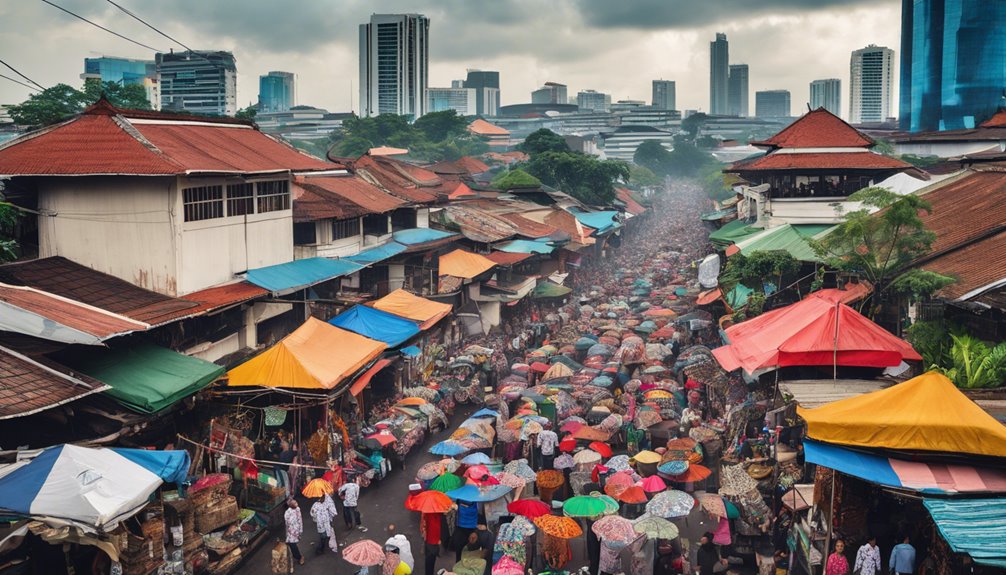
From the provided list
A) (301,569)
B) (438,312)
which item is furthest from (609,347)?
(301,569)

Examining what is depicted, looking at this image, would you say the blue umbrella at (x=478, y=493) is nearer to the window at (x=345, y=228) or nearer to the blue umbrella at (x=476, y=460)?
the blue umbrella at (x=476, y=460)

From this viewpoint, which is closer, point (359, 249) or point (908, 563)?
point (908, 563)

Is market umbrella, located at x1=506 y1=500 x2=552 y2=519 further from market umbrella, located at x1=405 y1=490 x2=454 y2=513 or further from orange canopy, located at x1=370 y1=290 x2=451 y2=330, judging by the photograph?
orange canopy, located at x1=370 y1=290 x2=451 y2=330

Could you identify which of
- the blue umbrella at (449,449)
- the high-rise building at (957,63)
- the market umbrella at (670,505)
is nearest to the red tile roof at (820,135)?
the blue umbrella at (449,449)

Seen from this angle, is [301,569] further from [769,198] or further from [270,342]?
[769,198]

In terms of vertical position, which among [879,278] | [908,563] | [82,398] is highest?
[879,278]

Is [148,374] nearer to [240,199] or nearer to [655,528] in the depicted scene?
[240,199]

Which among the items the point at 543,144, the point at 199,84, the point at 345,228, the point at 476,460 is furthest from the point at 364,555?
the point at 199,84
